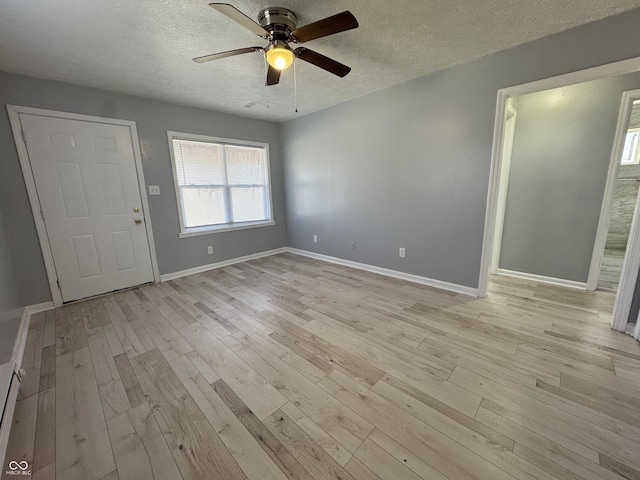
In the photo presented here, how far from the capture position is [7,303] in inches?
80.2

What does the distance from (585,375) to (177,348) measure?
9.74 feet

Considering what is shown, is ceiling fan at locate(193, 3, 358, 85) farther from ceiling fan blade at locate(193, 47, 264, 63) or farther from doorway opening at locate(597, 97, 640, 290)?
doorway opening at locate(597, 97, 640, 290)

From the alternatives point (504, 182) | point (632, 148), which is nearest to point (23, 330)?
point (504, 182)

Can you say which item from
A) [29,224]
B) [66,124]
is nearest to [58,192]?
[29,224]

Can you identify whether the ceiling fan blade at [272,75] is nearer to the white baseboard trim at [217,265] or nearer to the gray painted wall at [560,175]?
the white baseboard trim at [217,265]

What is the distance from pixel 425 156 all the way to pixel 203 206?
3.40 m

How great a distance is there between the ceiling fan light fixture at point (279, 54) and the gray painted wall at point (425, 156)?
1859 millimetres

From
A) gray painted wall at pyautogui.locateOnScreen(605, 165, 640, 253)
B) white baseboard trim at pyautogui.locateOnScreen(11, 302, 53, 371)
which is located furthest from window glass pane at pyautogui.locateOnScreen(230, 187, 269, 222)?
gray painted wall at pyautogui.locateOnScreen(605, 165, 640, 253)

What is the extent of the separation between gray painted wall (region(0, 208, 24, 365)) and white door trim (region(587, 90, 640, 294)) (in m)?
5.37

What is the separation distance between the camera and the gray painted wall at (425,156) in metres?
2.14

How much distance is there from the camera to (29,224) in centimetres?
262

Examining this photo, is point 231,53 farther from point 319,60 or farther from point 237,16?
point 319,60

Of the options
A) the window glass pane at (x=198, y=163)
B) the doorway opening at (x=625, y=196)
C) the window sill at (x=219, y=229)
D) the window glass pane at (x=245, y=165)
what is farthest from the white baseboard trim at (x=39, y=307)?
the doorway opening at (x=625, y=196)

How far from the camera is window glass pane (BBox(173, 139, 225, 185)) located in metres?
3.65
